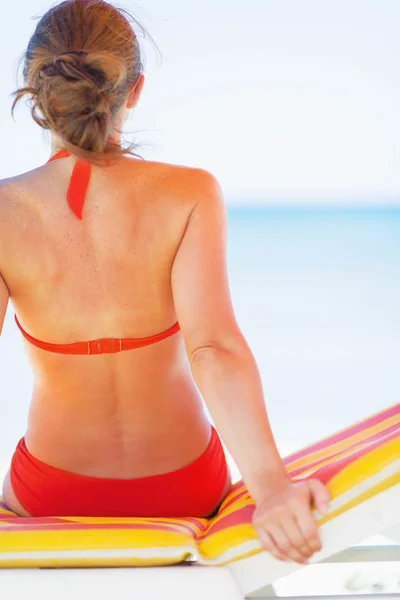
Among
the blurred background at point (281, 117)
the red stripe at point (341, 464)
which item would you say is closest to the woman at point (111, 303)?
the red stripe at point (341, 464)

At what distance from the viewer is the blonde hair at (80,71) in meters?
1.38

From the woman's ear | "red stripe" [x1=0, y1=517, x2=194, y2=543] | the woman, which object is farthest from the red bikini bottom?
the woman's ear

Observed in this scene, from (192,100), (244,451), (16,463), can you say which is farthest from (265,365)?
(192,100)

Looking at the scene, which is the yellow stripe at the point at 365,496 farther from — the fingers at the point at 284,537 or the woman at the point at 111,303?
the woman at the point at 111,303

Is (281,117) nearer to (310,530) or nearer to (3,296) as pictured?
(3,296)

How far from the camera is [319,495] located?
1.08 metres

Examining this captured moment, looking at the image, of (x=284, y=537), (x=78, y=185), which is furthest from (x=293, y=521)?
(x=78, y=185)

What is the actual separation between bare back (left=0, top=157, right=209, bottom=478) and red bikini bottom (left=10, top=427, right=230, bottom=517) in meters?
0.02

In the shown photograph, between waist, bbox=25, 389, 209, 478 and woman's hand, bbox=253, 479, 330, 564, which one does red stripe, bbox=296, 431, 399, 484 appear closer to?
woman's hand, bbox=253, 479, 330, 564

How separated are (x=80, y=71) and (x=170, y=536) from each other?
0.72 metres

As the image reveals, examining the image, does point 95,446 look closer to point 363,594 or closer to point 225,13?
point 363,594

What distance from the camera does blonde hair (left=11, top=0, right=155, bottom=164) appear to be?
1382 mm

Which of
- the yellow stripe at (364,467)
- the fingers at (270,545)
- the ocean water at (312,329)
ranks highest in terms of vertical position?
the yellow stripe at (364,467)

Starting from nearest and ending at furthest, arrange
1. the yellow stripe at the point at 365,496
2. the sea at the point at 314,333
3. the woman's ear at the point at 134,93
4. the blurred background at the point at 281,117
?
the yellow stripe at the point at 365,496 → the woman's ear at the point at 134,93 → the sea at the point at 314,333 → the blurred background at the point at 281,117
